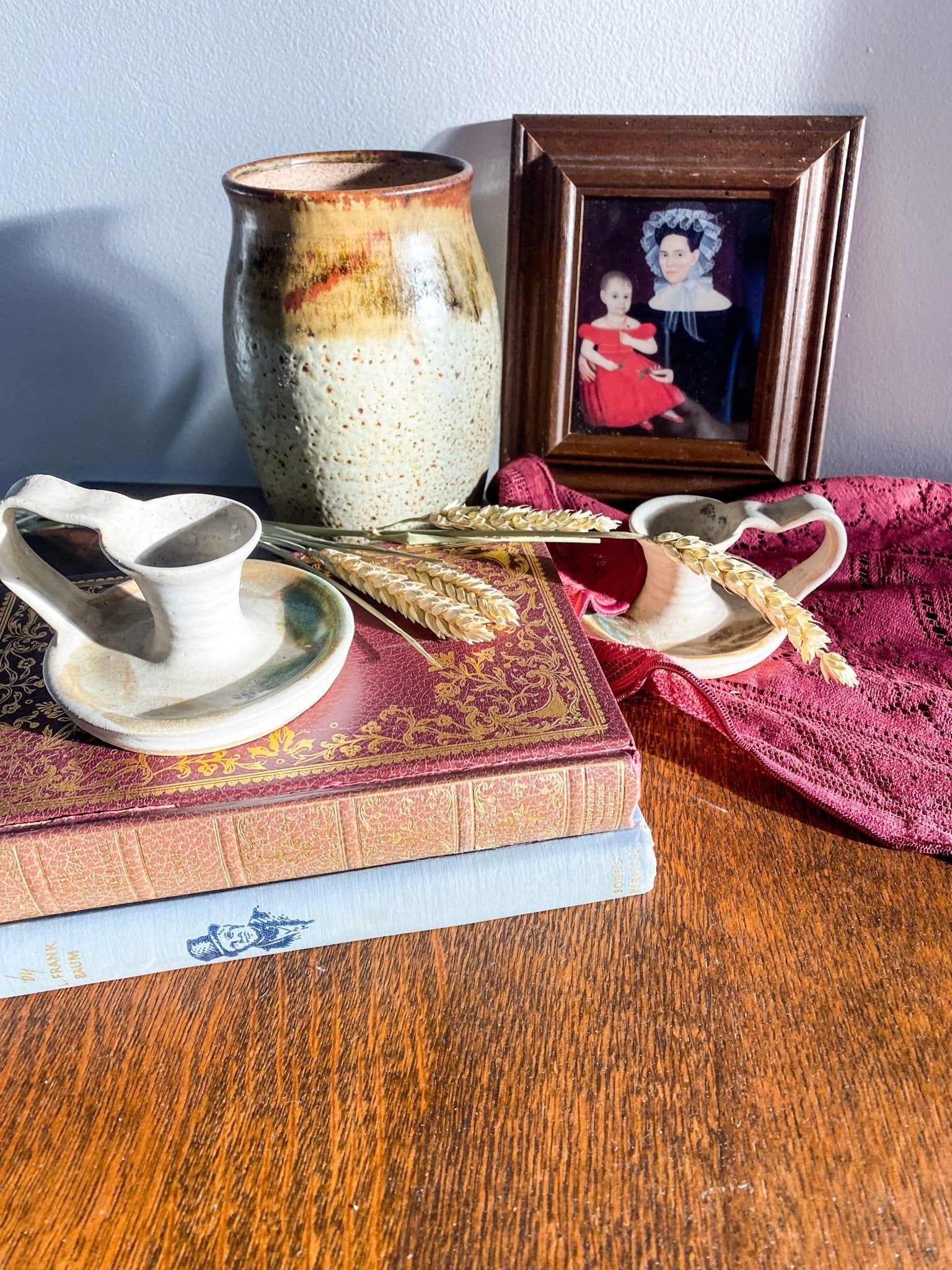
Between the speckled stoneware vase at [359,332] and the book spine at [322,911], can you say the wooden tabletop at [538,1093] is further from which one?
the speckled stoneware vase at [359,332]

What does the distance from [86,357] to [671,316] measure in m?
0.53

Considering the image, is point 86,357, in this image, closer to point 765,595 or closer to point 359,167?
point 359,167

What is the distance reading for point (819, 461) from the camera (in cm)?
88

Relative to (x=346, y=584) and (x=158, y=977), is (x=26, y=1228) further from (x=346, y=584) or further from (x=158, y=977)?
(x=346, y=584)

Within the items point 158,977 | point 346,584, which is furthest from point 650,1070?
point 346,584

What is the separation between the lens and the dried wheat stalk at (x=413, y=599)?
24.5 inches

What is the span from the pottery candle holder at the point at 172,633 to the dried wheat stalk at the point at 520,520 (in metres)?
0.14

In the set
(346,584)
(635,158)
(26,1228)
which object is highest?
(635,158)

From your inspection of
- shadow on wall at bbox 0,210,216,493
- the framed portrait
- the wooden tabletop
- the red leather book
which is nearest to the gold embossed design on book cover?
the red leather book

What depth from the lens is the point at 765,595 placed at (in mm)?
628

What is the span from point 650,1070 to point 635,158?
626 millimetres

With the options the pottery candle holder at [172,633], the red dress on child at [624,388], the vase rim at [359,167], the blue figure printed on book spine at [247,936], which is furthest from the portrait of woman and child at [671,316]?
the blue figure printed on book spine at [247,936]

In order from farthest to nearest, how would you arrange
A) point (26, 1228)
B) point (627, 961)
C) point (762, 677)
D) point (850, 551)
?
1. point (850, 551)
2. point (762, 677)
3. point (627, 961)
4. point (26, 1228)

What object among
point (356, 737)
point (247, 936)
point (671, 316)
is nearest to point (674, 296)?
point (671, 316)
